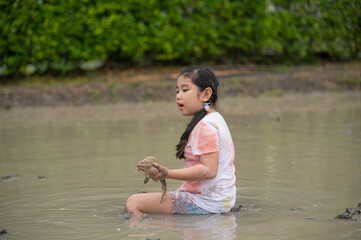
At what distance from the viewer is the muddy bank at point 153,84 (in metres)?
12.3

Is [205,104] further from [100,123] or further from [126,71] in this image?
[126,71]

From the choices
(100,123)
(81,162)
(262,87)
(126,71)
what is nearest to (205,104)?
(81,162)

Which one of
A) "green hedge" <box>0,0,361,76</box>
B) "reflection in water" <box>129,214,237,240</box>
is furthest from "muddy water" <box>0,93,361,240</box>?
"green hedge" <box>0,0,361,76</box>

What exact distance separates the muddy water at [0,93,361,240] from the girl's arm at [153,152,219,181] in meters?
0.32

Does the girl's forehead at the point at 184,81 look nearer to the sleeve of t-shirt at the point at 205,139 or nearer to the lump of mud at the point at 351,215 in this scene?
the sleeve of t-shirt at the point at 205,139

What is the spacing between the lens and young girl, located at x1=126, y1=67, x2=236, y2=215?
452cm

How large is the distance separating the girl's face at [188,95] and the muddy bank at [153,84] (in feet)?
26.1

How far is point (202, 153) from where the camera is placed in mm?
4441

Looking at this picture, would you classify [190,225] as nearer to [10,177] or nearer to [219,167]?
[219,167]

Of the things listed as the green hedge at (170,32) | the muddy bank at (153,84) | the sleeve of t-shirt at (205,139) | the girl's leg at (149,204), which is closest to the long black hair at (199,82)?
the sleeve of t-shirt at (205,139)

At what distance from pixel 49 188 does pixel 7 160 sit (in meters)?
1.65

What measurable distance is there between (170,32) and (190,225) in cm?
1036

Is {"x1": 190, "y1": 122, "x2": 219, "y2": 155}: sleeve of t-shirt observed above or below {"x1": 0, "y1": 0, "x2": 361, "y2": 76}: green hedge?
below

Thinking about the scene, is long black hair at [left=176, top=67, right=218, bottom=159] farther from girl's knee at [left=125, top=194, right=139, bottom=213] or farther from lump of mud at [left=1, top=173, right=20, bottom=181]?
lump of mud at [left=1, top=173, right=20, bottom=181]
